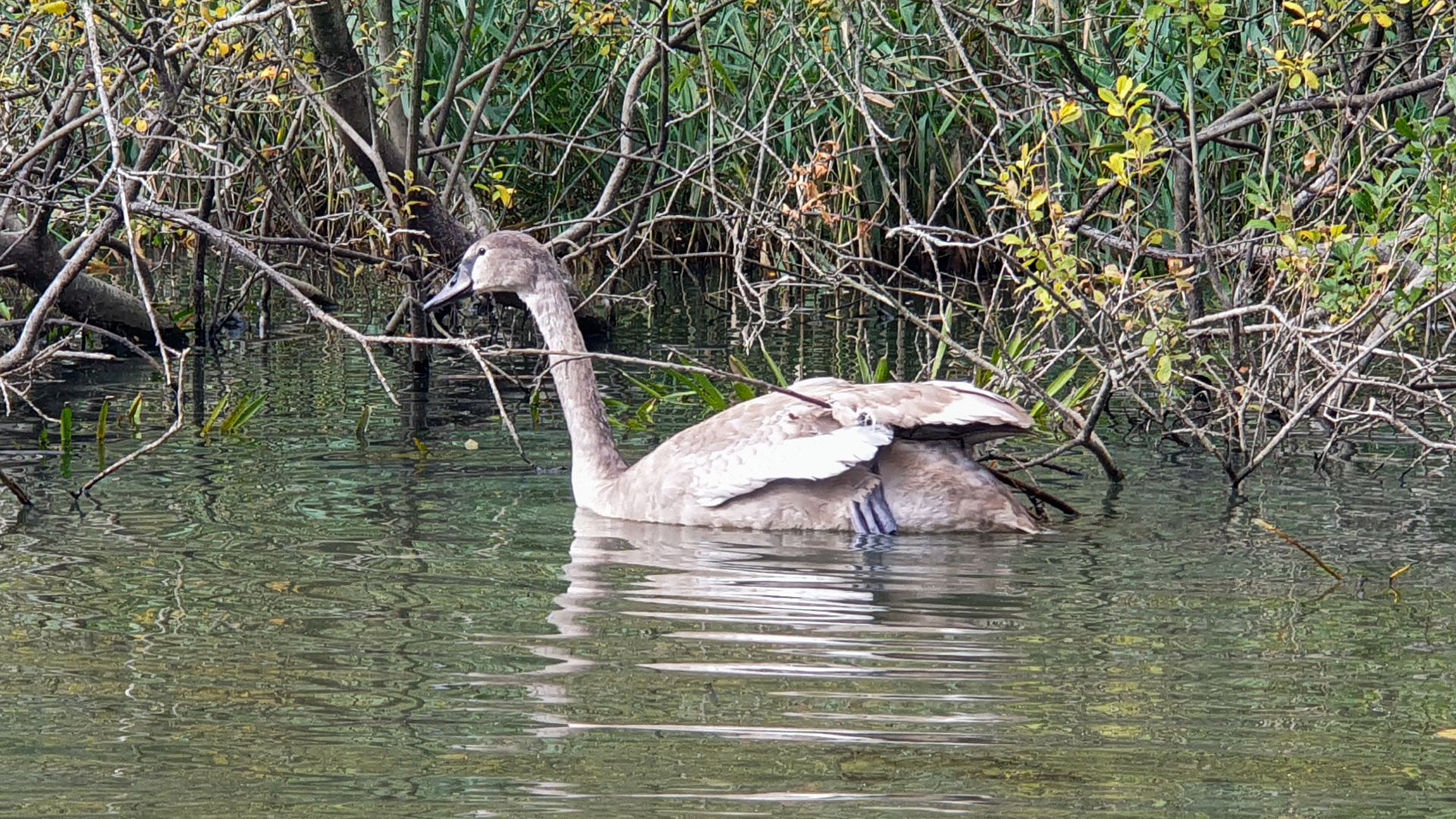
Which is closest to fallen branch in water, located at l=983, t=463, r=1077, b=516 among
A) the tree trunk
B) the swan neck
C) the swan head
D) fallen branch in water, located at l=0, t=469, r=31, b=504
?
the swan neck

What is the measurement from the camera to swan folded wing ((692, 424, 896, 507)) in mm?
6664

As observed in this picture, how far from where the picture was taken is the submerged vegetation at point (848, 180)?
23.6 ft

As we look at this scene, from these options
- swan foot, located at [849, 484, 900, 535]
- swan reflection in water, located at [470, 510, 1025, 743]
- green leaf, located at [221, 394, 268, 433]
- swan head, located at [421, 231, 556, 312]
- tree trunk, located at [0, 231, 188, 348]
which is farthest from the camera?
tree trunk, located at [0, 231, 188, 348]

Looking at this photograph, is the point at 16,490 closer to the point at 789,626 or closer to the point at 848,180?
the point at 789,626

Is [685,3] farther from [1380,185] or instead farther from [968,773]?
[968,773]

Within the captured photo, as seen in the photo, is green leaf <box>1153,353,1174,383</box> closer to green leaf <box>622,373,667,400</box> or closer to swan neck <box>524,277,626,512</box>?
swan neck <box>524,277,626,512</box>

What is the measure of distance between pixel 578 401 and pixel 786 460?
132cm

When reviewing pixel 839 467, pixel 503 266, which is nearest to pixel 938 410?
pixel 839 467

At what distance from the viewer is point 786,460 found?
685cm

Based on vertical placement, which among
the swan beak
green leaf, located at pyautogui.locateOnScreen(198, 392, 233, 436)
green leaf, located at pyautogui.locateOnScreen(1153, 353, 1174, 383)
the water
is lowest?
the water

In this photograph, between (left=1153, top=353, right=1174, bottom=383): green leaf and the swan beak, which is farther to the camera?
the swan beak

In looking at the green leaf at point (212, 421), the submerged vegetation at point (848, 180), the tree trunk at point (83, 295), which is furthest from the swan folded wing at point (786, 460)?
the tree trunk at point (83, 295)

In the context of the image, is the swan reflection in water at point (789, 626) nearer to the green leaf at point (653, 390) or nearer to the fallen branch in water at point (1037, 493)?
the fallen branch in water at point (1037, 493)

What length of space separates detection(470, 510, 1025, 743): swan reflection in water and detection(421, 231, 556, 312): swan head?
49.8 inches
